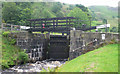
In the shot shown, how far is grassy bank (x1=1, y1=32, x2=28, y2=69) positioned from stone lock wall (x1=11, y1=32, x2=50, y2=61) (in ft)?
2.16

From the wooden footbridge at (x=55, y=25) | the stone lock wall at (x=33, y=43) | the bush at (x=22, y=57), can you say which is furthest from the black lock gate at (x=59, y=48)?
the bush at (x=22, y=57)

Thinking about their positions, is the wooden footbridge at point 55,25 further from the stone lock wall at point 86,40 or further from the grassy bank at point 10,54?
the grassy bank at point 10,54

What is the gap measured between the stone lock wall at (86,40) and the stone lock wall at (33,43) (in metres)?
4.71

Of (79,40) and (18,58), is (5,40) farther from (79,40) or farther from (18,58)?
(79,40)

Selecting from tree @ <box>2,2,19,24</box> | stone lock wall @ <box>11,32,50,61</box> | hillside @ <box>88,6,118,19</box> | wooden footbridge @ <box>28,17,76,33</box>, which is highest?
hillside @ <box>88,6,118,19</box>

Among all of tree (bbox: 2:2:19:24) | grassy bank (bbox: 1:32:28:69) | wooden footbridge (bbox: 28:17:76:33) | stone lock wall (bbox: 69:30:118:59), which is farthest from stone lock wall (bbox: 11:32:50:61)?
tree (bbox: 2:2:19:24)

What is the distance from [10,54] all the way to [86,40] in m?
7.48

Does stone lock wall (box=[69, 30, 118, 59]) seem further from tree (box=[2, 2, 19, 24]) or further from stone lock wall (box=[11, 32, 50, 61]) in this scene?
tree (box=[2, 2, 19, 24])

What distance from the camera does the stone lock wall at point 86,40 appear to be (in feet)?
38.8

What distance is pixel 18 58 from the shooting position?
16156 millimetres

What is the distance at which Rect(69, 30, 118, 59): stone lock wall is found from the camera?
1184cm

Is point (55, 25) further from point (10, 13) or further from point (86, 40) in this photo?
point (10, 13)

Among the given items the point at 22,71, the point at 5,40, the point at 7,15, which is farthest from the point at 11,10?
the point at 22,71

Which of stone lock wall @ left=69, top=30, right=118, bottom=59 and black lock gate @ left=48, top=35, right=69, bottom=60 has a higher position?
stone lock wall @ left=69, top=30, right=118, bottom=59
